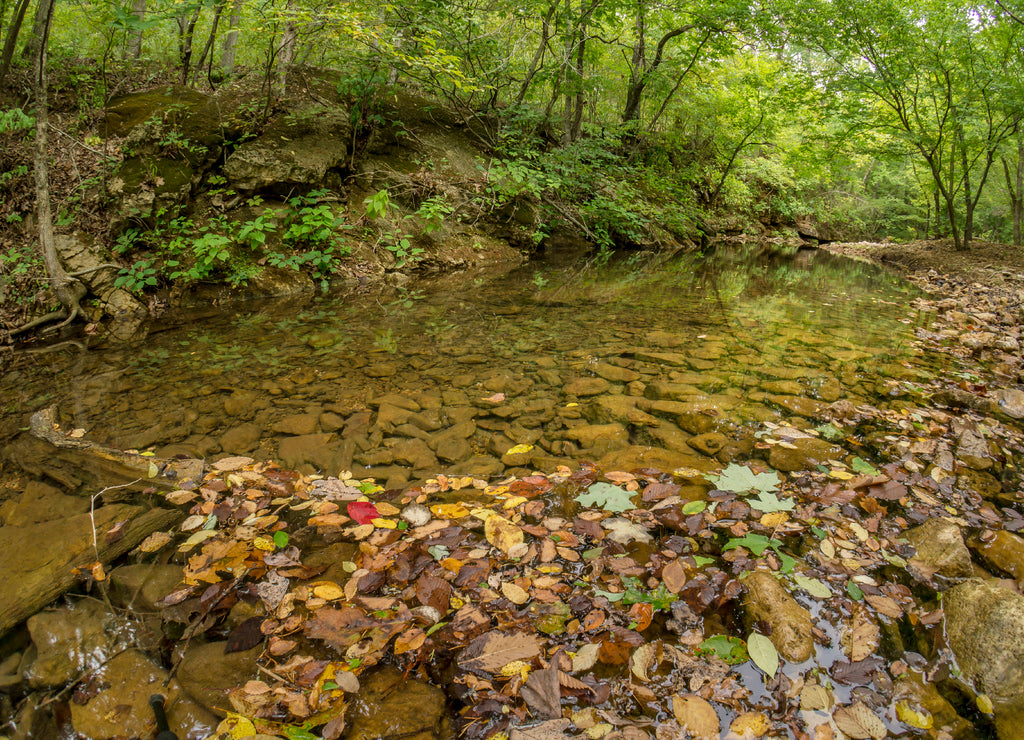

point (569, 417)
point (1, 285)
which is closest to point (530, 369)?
point (569, 417)

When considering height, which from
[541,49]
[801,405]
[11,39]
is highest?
[541,49]

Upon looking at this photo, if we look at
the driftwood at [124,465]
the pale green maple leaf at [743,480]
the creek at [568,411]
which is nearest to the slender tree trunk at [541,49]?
the creek at [568,411]

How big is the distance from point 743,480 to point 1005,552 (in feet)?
3.25

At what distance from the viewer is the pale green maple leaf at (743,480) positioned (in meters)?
2.34

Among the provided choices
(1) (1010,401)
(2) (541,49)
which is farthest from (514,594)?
(2) (541,49)

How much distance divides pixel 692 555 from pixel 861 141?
1856 centimetres

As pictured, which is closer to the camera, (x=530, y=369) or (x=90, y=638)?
(x=90, y=638)

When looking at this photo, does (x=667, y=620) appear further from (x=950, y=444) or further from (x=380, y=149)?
(x=380, y=149)

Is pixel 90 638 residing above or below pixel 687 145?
below

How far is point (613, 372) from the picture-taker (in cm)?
413

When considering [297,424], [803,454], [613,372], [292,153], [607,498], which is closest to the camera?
[607,498]

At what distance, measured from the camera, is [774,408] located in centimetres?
335

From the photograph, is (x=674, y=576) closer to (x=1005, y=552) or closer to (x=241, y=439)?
(x=1005, y=552)

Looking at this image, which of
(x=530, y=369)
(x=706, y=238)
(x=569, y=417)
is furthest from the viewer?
(x=706, y=238)
